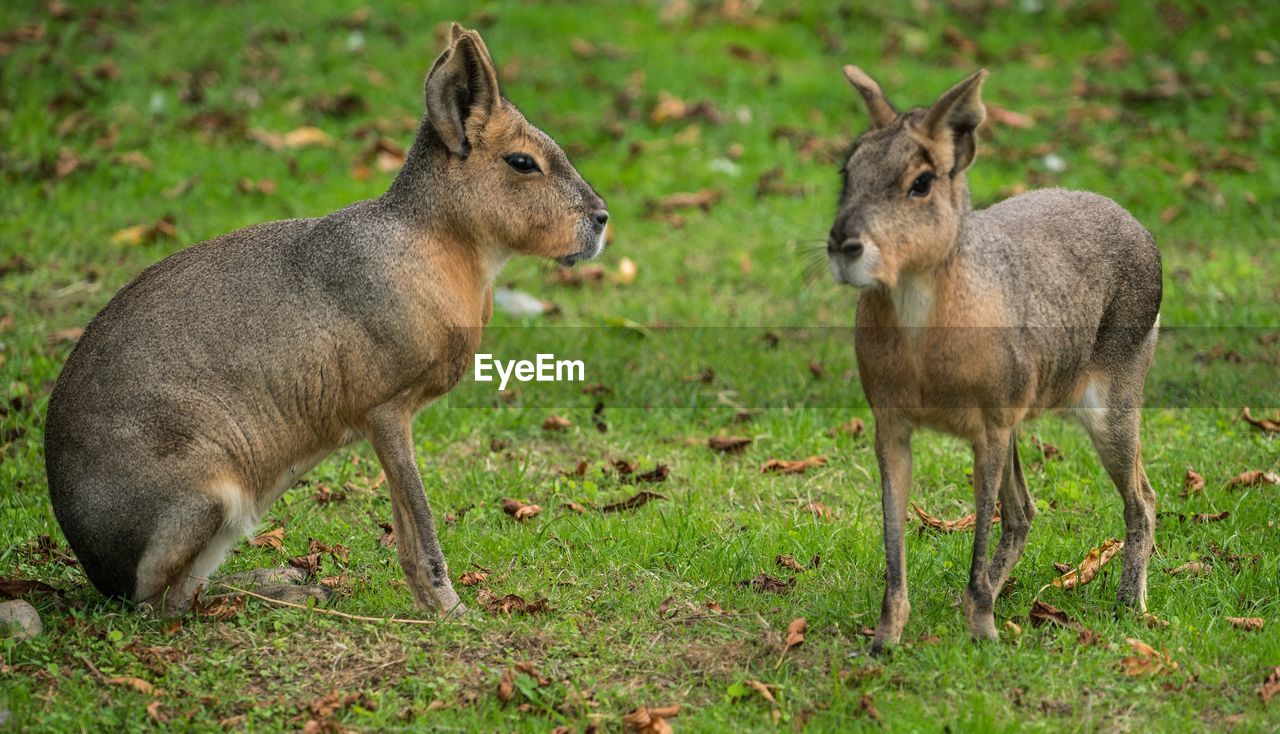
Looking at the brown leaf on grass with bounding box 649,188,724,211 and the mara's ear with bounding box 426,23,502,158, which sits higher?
the mara's ear with bounding box 426,23,502,158

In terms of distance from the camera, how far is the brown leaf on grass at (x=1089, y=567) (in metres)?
4.71

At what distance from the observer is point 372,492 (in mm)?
5637

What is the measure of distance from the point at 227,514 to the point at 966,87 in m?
2.48

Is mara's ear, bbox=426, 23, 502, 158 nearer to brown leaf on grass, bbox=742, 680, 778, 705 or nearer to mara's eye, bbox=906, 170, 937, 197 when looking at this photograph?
mara's eye, bbox=906, 170, 937, 197

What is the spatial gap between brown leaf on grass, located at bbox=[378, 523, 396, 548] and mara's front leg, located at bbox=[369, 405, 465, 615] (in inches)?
26.2

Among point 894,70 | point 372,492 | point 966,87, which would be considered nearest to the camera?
point 966,87

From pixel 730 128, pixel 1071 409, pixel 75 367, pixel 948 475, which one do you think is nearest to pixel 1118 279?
pixel 1071 409

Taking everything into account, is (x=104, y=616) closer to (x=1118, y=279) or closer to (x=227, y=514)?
(x=227, y=514)

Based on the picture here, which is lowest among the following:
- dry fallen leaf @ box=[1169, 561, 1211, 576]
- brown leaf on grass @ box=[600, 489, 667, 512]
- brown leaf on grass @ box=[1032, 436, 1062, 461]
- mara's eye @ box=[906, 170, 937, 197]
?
brown leaf on grass @ box=[600, 489, 667, 512]

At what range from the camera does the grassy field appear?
4.07 m

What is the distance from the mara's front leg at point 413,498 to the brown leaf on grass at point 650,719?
815 mm

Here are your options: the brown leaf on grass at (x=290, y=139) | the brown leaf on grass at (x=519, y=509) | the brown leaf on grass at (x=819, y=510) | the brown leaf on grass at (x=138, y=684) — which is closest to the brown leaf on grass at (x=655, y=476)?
the brown leaf on grass at (x=519, y=509)

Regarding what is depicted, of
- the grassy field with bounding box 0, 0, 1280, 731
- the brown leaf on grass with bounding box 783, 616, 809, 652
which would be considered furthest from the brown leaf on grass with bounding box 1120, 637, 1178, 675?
the brown leaf on grass with bounding box 783, 616, 809, 652

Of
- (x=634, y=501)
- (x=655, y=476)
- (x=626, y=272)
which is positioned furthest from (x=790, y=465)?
(x=626, y=272)
